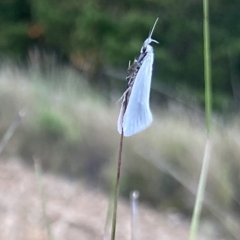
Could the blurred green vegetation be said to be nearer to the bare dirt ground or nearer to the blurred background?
the blurred background

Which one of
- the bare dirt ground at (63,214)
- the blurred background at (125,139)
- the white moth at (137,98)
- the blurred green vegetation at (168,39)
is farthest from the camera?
the blurred green vegetation at (168,39)

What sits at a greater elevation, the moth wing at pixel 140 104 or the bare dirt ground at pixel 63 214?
the moth wing at pixel 140 104

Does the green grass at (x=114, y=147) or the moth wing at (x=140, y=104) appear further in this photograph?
the green grass at (x=114, y=147)

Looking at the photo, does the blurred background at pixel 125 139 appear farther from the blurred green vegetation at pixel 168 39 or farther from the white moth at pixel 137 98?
the white moth at pixel 137 98

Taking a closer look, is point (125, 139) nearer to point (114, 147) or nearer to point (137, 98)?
point (114, 147)

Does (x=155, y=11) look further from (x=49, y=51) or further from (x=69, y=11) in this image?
(x=49, y=51)

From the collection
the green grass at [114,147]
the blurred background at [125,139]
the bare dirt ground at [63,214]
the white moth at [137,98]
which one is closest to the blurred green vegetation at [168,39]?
the blurred background at [125,139]

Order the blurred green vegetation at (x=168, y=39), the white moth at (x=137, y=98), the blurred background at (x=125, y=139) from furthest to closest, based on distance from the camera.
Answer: the blurred green vegetation at (x=168, y=39)
the blurred background at (x=125, y=139)
the white moth at (x=137, y=98)

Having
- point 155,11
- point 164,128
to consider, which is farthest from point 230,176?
point 155,11
